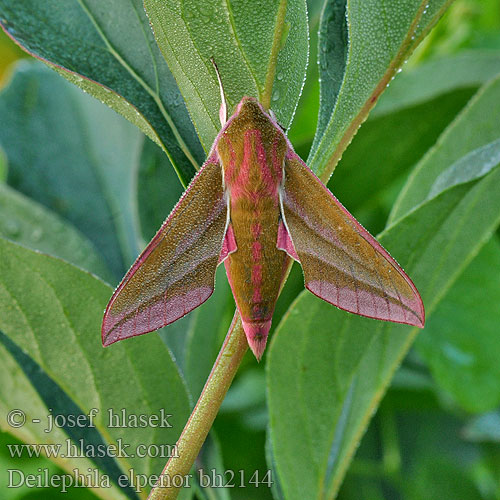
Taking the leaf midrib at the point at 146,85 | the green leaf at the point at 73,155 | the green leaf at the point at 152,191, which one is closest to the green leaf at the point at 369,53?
the leaf midrib at the point at 146,85

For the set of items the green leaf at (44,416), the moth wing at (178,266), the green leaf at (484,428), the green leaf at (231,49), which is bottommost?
the green leaf at (484,428)

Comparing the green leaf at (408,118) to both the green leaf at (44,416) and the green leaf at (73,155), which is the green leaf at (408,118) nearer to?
the green leaf at (73,155)

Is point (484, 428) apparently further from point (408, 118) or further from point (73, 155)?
point (73, 155)

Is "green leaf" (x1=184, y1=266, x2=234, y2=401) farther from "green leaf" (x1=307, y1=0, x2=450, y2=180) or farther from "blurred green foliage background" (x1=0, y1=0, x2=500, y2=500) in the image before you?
"green leaf" (x1=307, y1=0, x2=450, y2=180)

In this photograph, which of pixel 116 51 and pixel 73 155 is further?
pixel 73 155

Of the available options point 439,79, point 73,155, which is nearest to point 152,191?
point 73,155

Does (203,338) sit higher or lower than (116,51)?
lower
